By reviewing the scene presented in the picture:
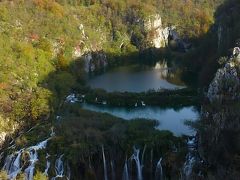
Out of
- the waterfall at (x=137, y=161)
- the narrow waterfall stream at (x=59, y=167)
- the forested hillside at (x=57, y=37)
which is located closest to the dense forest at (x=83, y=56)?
the forested hillside at (x=57, y=37)

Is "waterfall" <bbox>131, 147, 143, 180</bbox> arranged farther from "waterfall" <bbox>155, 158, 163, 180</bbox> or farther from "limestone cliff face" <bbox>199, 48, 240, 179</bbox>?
"limestone cliff face" <bbox>199, 48, 240, 179</bbox>

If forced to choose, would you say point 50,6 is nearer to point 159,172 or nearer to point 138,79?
point 138,79

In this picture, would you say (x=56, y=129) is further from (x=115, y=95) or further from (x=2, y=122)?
(x=115, y=95)

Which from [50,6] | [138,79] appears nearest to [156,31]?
[50,6]

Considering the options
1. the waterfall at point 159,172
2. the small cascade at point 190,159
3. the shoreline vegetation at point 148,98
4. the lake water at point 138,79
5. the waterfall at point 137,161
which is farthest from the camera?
the lake water at point 138,79

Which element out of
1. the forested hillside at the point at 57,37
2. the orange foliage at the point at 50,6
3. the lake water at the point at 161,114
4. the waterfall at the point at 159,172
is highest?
the orange foliage at the point at 50,6

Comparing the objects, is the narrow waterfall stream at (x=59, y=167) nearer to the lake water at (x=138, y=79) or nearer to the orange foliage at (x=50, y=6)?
the lake water at (x=138, y=79)

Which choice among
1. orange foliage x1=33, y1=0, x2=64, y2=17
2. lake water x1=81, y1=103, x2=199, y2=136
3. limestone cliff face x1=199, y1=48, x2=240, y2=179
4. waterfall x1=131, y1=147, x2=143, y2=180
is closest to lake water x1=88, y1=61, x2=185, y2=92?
lake water x1=81, y1=103, x2=199, y2=136

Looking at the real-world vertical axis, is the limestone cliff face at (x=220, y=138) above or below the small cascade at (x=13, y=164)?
above
